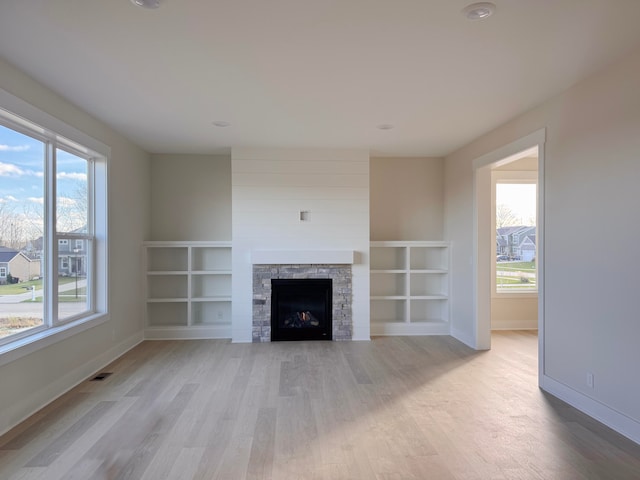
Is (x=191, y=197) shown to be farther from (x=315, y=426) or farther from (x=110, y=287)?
(x=315, y=426)

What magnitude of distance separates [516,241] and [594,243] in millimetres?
3456

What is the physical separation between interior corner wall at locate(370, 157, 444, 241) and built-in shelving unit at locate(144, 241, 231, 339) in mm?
2397

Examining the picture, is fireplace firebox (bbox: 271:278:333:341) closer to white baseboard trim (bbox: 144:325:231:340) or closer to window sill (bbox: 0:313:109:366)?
white baseboard trim (bbox: 144:325:231:340)

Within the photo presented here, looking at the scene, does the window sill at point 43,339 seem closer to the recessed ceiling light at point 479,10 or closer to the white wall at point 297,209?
the white wall at point 297,209

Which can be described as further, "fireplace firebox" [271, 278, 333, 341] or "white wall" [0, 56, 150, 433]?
"fireplace firebox" [271, 278, 333, 341]

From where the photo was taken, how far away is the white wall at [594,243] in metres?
2.86

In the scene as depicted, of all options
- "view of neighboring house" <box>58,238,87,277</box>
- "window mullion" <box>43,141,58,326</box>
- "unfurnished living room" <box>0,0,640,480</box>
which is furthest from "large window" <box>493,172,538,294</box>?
"window mullion" <box>43,141,58,326</box>

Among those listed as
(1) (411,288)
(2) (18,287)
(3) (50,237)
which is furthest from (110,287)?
(1) (411,288)

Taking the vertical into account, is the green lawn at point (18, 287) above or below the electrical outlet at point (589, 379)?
above

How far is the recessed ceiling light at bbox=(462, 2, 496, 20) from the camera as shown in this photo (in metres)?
2.24

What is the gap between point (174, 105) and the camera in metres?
3.91

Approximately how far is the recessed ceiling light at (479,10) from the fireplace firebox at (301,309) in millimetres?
3951

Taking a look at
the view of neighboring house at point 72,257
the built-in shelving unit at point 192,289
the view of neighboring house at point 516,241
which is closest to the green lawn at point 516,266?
the view of neighboring house at point 516,241

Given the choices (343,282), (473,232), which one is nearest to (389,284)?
(343,282)
